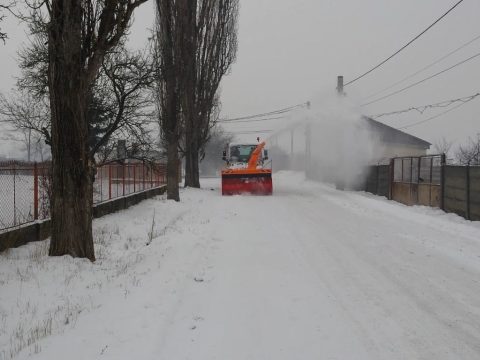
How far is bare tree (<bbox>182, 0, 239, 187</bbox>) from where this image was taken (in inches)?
910

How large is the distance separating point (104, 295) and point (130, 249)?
321 centimetres

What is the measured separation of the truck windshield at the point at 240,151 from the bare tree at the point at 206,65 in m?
2.36

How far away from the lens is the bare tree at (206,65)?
2312cm

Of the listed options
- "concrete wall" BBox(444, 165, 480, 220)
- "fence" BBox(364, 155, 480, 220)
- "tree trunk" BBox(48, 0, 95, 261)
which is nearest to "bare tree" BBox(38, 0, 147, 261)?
"tree trunk" BBox(48, 0, 95, 261)

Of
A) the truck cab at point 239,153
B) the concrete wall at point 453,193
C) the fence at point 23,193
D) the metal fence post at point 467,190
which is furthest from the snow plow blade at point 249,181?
the fence at point 23,193

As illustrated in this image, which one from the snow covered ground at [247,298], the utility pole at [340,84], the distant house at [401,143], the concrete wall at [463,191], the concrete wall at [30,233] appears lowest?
the snow covered ground at [247,298]

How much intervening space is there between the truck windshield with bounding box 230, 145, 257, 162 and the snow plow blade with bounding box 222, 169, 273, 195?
3568 millimetres

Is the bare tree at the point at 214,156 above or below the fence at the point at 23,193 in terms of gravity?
above

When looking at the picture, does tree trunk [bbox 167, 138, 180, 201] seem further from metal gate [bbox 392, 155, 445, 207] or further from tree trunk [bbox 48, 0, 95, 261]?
tree trunk [bbox 48, 0, 95, 261]

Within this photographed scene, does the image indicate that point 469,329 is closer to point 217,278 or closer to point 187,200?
point 217,278

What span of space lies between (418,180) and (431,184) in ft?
4.03

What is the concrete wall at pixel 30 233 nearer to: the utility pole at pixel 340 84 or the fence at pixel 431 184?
the fence at pixel 431 184

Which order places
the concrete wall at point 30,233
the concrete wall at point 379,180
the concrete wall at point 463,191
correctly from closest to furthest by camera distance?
the concrete wall at point 30,233 → the concrete wall at point 463,191 → the concrete wall at point 379,180

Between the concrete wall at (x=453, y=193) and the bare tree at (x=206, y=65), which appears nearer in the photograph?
the concrete wall at (x=453, y=193)
